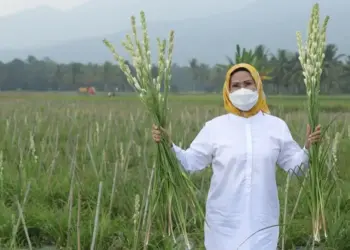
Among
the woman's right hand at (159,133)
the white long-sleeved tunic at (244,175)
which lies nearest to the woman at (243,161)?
the white long-sleeved tunic at (244,175)

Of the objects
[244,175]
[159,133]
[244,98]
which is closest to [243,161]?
[244,175]

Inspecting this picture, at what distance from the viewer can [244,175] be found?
100 inches

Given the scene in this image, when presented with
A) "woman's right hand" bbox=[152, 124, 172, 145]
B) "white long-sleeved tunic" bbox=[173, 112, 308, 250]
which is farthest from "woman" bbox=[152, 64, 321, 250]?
"woman's right hand" bbox=[152, 124, 172, 145]

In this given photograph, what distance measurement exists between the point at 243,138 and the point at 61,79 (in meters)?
107

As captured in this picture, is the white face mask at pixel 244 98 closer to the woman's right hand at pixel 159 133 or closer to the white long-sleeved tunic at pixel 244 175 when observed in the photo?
the white long-sleeved tunic at pixel 244 175

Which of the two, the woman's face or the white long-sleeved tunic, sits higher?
the woman's face

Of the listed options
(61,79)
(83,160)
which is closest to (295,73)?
(61,79)

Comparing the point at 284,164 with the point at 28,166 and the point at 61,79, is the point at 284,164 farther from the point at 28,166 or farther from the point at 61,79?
the point at 61,79

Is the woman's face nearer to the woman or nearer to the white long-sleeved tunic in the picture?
the woman

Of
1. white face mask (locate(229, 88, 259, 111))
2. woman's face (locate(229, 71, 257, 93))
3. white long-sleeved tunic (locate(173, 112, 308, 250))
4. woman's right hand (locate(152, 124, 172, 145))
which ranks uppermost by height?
woman's face (locate(229, 71, 257, 93))

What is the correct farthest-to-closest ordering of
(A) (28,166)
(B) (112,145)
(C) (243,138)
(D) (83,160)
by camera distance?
1. (B) (112,145)
2. (D) (83,160)
3. (A) (28,166)
4. (C) (243,138)

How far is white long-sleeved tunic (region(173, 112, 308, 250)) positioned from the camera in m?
2.54

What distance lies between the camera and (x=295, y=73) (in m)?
66.1

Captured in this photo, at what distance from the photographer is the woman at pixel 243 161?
254 centimetres
